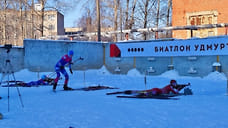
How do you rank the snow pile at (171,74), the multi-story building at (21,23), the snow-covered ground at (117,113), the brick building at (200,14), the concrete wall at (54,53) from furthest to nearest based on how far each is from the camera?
the multi-story building at (21,23) → the brick building at (200,14) → the concrete wall at (54,53) → the snow pile at (171,74) → the snow-covered ground at (117,113)

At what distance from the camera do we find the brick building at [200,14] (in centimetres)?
2639

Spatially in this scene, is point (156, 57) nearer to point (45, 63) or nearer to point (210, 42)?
point (210, 42)

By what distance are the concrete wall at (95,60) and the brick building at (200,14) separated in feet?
25.9

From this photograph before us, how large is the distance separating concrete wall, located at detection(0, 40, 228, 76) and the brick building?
7.90m

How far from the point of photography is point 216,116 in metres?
7.45

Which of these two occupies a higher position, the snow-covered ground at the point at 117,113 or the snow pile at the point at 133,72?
the snow pile at the point at 133,72

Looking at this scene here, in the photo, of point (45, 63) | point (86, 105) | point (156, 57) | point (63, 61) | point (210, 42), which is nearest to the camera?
point (86, 105)

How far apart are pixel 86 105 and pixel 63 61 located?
214 inches

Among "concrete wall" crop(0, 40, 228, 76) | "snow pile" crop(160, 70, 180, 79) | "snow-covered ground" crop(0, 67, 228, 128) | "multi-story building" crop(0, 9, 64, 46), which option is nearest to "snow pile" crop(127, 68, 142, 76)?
"concrete wall" crop(0, 40, 228, 76)

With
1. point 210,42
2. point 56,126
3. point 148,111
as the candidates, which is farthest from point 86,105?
point 210,42

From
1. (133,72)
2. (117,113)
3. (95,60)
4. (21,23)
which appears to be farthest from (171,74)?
(21,23)

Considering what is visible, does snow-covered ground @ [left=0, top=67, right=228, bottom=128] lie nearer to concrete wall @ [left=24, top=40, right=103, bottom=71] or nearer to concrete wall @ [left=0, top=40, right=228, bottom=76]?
concrete wall @ [left=0, top=40, right=228, bottom=76]

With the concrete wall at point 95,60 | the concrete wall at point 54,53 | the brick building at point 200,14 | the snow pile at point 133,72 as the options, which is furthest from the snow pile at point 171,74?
the brick building at point 200,14

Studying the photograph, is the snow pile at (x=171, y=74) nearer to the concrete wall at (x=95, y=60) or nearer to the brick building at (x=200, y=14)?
the concrete wall at (x=95, y=60)
